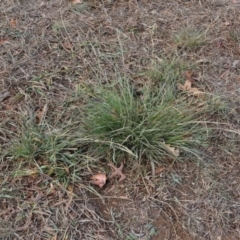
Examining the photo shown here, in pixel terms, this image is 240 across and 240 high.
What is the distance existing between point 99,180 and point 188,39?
4.11 ft

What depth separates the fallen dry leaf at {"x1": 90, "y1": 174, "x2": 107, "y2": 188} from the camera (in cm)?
208

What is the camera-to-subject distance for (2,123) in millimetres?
2299

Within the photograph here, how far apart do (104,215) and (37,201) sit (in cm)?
31

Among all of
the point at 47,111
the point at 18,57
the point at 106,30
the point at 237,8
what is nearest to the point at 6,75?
the point at 18,57

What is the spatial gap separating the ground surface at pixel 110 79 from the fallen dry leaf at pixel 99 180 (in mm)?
29

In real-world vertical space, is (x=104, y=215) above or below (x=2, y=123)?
below

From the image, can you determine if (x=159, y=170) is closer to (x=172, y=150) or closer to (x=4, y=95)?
(x=172, y=150)

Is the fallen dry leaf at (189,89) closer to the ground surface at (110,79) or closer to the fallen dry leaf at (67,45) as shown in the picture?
the ground surface at (110,79)

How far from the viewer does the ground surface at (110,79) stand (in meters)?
1.97

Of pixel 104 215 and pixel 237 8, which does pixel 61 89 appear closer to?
pixel 104 215

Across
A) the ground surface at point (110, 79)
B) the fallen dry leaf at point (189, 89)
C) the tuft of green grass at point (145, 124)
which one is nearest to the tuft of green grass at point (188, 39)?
the ground surface at point (110, 79)

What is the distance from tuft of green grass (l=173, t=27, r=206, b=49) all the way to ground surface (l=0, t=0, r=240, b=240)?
14 mm

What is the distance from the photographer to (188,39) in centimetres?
286

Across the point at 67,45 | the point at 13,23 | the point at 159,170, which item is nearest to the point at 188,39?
the point at 67,45
